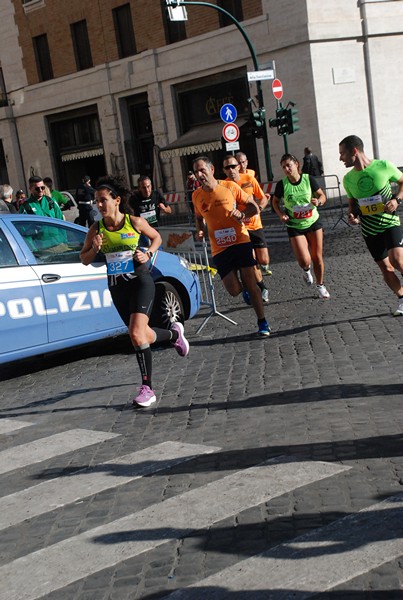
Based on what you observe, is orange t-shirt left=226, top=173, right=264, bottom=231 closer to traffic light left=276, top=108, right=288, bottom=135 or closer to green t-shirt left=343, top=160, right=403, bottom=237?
green t-shirt left=343, top=160, right=403, bottom=237

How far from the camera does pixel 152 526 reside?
512cm

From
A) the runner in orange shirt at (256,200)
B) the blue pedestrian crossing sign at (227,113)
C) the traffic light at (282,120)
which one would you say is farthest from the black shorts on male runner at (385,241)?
the traffic light at (282,120)

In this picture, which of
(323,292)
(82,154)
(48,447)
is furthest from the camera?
(82,154)

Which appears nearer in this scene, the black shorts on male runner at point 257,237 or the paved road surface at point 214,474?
the paved road surface at point 214,474

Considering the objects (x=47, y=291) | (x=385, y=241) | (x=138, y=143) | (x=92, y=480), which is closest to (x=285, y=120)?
(x=138, y=143)

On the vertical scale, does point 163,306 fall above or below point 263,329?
above

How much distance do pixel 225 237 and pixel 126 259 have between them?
105 inches

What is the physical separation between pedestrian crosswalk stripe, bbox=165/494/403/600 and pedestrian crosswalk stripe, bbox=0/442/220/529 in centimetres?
162

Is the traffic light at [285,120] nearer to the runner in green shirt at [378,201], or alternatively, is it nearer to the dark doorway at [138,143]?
the dark doorway at [138,143]

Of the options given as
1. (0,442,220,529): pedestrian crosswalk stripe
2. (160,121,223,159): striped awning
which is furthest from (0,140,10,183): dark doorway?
(0,442,220,529): pedestrian crosswalk stripe

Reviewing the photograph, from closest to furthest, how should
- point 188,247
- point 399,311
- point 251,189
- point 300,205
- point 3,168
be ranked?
point 399,311, point 300,205, point 188,247, point 251,189, point 3,168

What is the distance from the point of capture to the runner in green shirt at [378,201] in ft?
34.7

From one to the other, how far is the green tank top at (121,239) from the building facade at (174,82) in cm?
2204

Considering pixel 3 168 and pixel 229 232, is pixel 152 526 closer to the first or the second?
pixel 229 232
